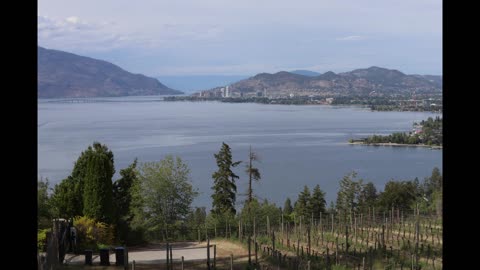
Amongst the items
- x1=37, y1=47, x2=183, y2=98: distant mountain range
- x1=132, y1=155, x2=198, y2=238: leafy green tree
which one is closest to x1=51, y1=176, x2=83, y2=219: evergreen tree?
x1=132, y1=155, x2=198, y2=238: leafy green tree

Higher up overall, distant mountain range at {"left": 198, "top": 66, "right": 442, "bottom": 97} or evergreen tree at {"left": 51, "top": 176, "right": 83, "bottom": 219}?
distant mountain range at {"left": 198, "top": 66, "right": 442, "bottom": 97}

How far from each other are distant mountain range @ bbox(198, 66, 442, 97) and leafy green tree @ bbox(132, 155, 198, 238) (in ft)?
336

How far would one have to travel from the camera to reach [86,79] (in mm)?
118438

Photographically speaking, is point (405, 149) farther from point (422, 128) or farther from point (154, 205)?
point (154, 205)

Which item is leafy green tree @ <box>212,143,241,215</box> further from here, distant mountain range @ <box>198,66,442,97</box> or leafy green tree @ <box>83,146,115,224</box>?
distant mountain range @ <box>198,66,442,97</box>

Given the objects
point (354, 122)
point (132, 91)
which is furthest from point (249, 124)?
point (132, 91)

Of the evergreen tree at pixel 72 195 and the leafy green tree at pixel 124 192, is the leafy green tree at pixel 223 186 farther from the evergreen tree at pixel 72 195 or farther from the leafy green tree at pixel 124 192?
the evergreen tree at pixel 72 195

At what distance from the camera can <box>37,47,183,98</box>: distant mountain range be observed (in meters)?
105

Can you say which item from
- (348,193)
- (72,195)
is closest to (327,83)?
(348,193)

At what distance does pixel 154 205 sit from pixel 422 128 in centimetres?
4722

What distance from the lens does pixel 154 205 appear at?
19.4 metres

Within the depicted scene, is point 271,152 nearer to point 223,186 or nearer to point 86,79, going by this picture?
point 223,186

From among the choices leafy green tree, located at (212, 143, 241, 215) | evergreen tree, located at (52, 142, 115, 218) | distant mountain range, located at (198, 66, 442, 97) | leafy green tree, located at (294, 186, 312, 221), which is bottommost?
leafy green tree, located at (294, 186, 312, 221)

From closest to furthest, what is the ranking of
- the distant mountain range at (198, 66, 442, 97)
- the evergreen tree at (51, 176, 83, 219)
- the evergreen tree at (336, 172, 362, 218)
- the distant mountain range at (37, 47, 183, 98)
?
1. the evergreen tree at (51, 176, 83, 219)
2. the evergreen tree at (336, 172, 362, 218)
3. the distant mountain range at (37, 47, 183, 98)
4. the distant mountain range at (198, 66, 442, 97)
